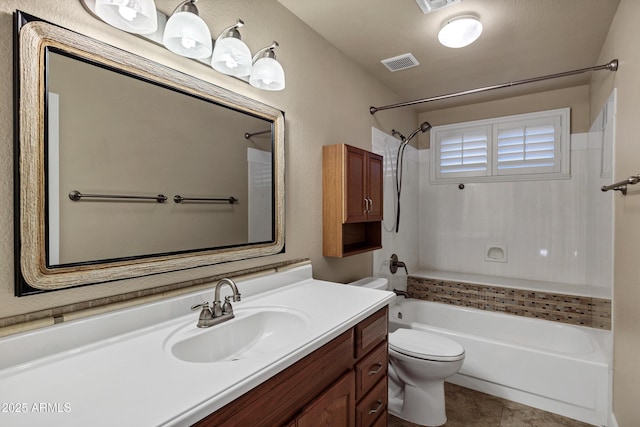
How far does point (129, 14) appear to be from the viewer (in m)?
1.05

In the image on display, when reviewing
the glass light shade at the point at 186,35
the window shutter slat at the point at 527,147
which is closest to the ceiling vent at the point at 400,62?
the window shutter slat at the point at 527,147

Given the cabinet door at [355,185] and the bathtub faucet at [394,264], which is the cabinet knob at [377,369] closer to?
the cabinet door at [355,185]

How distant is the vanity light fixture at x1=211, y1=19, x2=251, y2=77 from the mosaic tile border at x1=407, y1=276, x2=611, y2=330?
8.70 ft

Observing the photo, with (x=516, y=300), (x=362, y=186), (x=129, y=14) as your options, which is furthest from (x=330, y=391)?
(x=516, y=300)

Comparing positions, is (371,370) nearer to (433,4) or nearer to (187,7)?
(187,7)

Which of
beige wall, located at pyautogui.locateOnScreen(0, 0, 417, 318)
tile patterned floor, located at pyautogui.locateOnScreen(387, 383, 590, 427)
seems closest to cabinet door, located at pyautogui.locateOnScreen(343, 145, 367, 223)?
beige wall, located at pyautogui.locateOnScreen(0, 0, 417, 318)

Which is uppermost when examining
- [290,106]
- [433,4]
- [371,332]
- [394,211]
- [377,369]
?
[433,4]

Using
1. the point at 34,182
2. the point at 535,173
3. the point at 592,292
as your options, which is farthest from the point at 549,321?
the point at 34,182

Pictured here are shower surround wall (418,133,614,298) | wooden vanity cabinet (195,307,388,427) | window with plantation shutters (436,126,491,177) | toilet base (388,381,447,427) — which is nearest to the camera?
wooden vanity cabinet (195,307,388,427)

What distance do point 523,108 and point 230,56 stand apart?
9.94ft

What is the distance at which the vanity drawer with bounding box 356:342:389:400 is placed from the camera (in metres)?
1.37

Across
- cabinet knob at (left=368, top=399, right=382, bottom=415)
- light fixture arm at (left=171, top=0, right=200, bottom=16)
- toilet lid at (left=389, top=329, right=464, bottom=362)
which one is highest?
A: light fixture arm at (left=171, top=0, right=200, bottom=16)

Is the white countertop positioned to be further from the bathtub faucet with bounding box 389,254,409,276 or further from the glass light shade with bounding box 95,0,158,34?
the bathtub faucet with bounding box 389,254,409,276

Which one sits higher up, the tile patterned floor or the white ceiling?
the white ceiling
